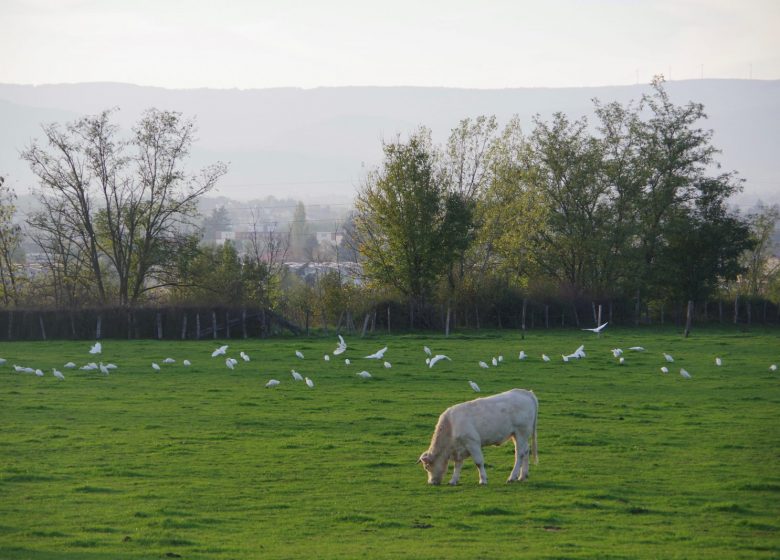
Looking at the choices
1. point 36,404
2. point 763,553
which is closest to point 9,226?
point 36,404

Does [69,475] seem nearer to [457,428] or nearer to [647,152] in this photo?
[457,428]

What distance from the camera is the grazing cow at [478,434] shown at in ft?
60.5

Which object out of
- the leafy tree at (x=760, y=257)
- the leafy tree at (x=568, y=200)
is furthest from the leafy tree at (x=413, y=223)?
the leafy tree at (x=760, y=257)

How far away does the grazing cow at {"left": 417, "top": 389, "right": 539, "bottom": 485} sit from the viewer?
18.4 meters

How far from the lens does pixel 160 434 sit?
23969mm

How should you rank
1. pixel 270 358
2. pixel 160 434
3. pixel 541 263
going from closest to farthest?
pixel 160 434, pixel 270 358, pixel 541 263

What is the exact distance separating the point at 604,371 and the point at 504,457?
17.0 meters

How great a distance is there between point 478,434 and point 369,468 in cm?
271

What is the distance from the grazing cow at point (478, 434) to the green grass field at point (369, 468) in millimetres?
417

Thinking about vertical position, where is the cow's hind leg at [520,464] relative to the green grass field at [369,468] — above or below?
above

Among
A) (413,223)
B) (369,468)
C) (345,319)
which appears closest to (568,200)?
(413,223)

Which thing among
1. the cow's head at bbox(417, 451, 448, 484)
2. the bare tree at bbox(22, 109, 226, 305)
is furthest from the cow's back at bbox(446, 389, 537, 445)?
the bare tree at bbox(22, 109, 226, 305)

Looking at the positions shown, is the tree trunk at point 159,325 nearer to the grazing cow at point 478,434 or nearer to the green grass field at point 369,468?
the green grass field at point 369,468

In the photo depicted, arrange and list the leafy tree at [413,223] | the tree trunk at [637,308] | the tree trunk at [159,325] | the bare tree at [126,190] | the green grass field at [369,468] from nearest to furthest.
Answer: the green grass field at [369,468] → the tree trunk at [159,325] → the leafy tree at [413,223] → the bare tree at [126,190] → the tree trunk at [637,308]
